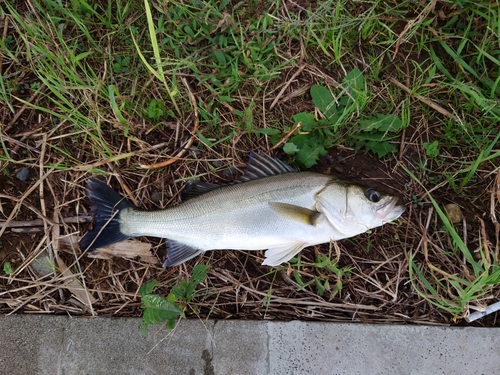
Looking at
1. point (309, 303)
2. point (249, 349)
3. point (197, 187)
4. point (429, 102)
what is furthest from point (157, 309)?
point (429, 102)

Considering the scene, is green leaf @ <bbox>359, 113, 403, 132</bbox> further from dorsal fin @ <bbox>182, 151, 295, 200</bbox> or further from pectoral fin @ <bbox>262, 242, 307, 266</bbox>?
pectoral fin @ <bbox>262, 242, 307, 266</bbox>

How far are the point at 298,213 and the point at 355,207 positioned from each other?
0.44m

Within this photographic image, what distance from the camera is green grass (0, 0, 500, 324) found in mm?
3275

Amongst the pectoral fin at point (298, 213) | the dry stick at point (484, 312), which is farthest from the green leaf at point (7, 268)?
the dry stick at point (484, 312)

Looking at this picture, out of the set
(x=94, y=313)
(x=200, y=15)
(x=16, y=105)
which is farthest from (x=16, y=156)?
(x=200, y=15)

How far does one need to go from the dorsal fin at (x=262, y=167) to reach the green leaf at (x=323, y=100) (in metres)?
0.60

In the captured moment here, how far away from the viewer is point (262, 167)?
320 cm

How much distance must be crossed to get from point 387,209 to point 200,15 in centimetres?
228

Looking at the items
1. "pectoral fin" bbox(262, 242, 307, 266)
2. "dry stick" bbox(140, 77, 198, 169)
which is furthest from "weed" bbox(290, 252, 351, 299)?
"dry stick" bbox(140, 77, 198, 169)

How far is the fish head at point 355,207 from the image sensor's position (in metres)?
2.95

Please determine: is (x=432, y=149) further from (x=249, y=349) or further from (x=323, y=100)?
(x=249, y=349)

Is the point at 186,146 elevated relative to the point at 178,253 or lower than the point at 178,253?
elevated

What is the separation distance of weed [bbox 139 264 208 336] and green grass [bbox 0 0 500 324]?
918 millimetres

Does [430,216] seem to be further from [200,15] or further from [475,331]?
[200,15]
